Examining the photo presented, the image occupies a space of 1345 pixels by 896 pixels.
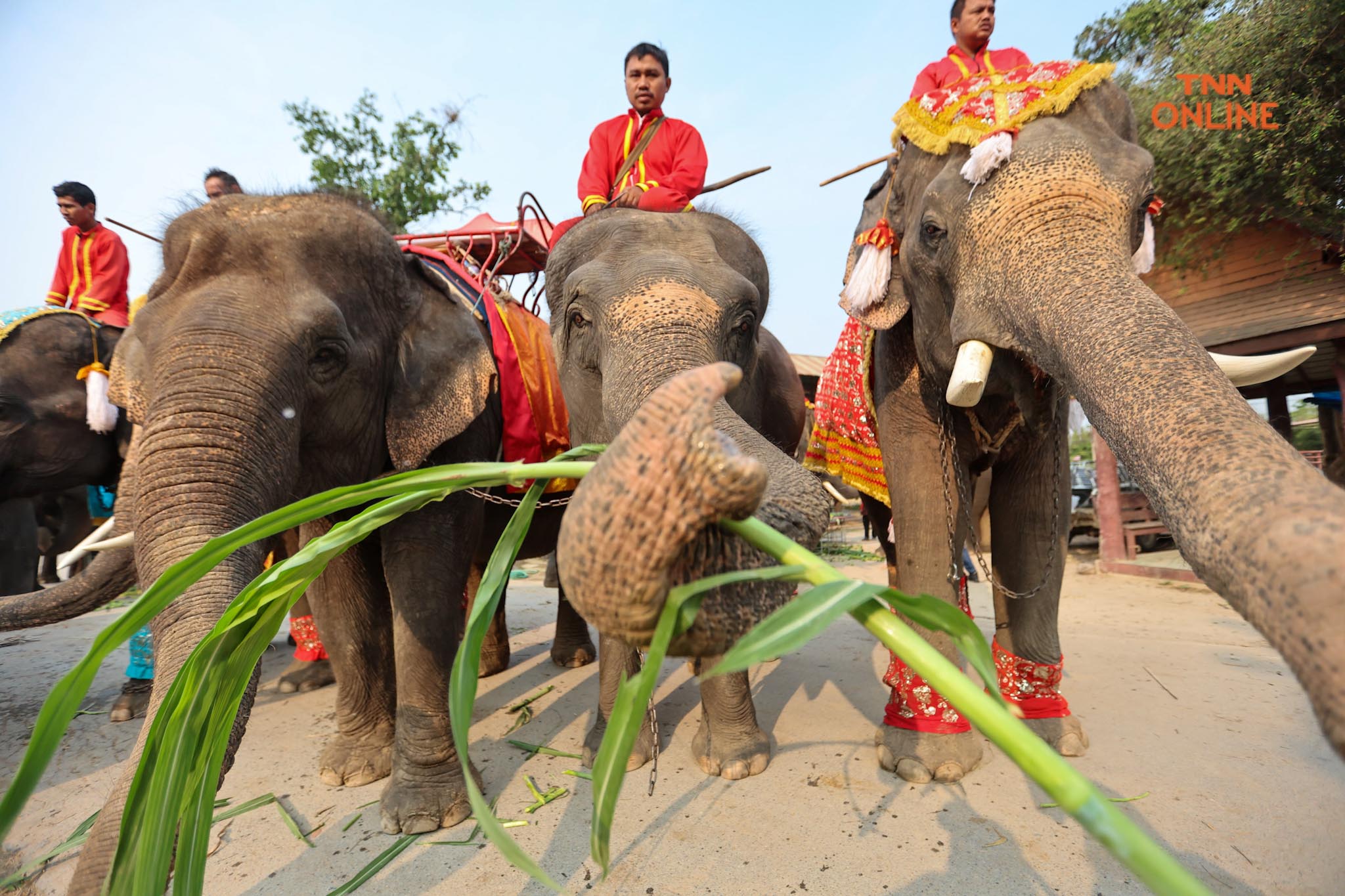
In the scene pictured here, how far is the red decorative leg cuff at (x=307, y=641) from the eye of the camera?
4535 millimetres

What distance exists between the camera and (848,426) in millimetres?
4012

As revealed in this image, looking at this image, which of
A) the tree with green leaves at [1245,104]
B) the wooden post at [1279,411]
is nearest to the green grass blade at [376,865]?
the tree with green leaves at [1245,104]

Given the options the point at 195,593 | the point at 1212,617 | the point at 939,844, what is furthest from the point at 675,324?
the point at 1212,617

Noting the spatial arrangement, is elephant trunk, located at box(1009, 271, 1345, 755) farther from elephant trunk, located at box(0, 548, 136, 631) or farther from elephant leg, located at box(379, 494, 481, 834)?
elephant trunk, located at box(0, 548, 136, 631)

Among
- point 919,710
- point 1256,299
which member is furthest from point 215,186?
point 1256,299

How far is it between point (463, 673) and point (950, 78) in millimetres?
3417

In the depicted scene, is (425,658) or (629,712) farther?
(425,658)

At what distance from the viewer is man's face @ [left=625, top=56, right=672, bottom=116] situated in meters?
3.78

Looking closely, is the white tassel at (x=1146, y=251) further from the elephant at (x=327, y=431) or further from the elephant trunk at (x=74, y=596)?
the elephant trunk at (x=74, y=596)

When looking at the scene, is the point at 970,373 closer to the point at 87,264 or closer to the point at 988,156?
the point at 988,156

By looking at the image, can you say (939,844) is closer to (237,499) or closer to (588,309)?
(588,309)

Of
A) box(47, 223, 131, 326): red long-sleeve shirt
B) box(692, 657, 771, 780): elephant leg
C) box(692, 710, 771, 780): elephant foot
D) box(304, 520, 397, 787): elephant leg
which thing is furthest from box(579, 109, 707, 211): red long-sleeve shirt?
box(47, 223, 131, 326): red long-sleeve shirt

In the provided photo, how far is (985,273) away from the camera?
2203 mm

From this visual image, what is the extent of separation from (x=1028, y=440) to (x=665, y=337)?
168cm
